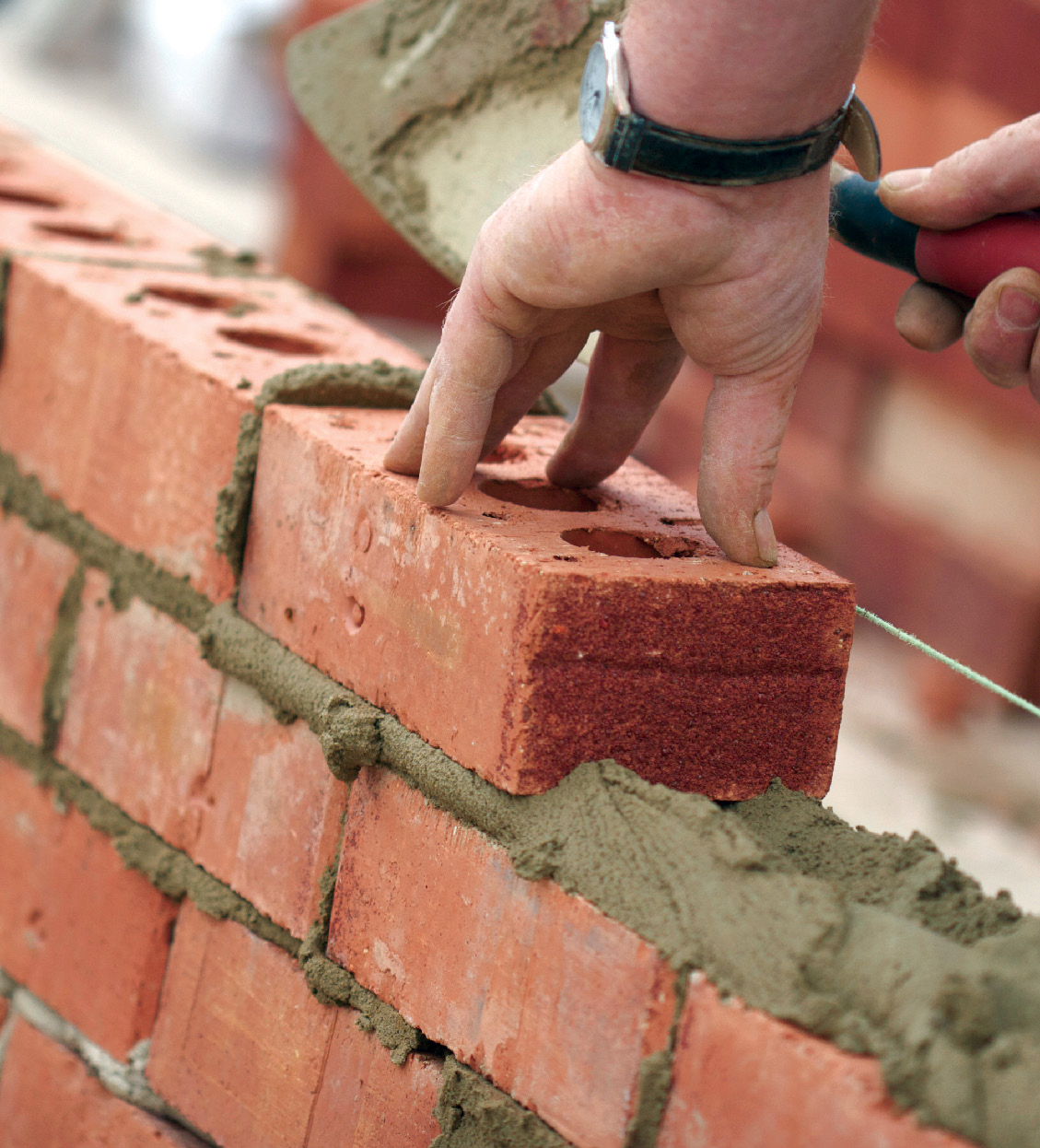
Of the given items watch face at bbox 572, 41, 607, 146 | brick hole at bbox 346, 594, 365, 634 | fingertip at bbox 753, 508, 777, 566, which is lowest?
brick hole at bbox 346, 594, 365, 634

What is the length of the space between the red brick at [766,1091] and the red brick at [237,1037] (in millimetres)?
666

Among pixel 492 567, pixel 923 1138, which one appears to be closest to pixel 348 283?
pixel 492 567

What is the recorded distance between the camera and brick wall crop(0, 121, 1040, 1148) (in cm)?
149

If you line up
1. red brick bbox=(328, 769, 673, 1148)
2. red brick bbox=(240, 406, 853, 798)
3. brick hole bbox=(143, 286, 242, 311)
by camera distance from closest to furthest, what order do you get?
red brick bbox=(328, 769, 673, 1148) → red brick bbox=(240, 406, 853, 798) → brick hole bbox=(143, 286, 242, 311)

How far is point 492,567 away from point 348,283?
6.27 meters

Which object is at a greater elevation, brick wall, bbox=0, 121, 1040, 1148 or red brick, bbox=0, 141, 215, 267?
red brick, bbox=0, 141, 215, 267

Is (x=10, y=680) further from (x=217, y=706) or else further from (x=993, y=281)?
(x=993, y=281)

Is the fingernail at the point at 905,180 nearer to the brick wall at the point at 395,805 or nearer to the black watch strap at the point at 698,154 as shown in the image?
the black watch strap at the point at 698,154

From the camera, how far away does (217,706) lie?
224cm

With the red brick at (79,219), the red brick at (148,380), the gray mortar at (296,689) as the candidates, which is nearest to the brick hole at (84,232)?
the red brick at (79,219)

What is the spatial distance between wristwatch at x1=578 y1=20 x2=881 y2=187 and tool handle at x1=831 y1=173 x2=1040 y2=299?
0.35 m

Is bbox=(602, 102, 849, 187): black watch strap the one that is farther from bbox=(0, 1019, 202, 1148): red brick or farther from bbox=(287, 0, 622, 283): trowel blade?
bbox=(0, 1019, 202, 1148): red brick

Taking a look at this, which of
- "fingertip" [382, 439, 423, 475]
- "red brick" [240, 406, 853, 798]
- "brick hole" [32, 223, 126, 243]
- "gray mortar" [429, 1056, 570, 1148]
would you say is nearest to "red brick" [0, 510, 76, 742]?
"brick hole" [32, 223, 126, 243]

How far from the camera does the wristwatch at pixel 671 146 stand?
1520 millimetres
